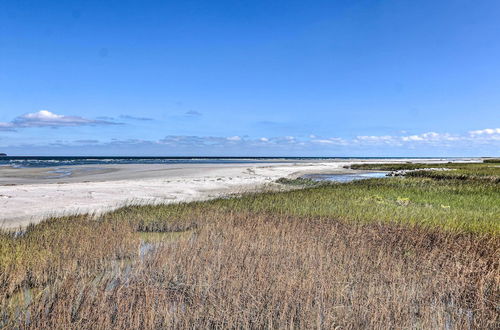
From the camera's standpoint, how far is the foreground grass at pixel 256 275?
5.23m

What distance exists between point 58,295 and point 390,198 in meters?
18.0

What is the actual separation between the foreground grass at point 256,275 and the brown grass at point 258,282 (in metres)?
0.03

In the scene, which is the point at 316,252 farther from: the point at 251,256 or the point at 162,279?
the point at 162,279

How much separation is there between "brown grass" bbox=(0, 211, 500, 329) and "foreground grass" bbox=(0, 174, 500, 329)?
3 cm

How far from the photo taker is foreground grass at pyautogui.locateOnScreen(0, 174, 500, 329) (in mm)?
5227

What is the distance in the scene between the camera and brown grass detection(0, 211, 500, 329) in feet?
17.0

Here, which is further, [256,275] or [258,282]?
[256,275]

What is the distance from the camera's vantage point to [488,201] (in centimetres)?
1756

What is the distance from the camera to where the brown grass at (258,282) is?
17.0 ft

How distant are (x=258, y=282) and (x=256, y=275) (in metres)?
0.47

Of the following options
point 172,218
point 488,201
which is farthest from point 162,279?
point 488,201

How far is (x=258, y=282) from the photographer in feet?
20.3

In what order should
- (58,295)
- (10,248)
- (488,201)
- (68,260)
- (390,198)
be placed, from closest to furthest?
1. (58,295)
2. (68,260)
3. (10,248)
4. (488,201)
5. (390,198)

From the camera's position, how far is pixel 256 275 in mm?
6648
